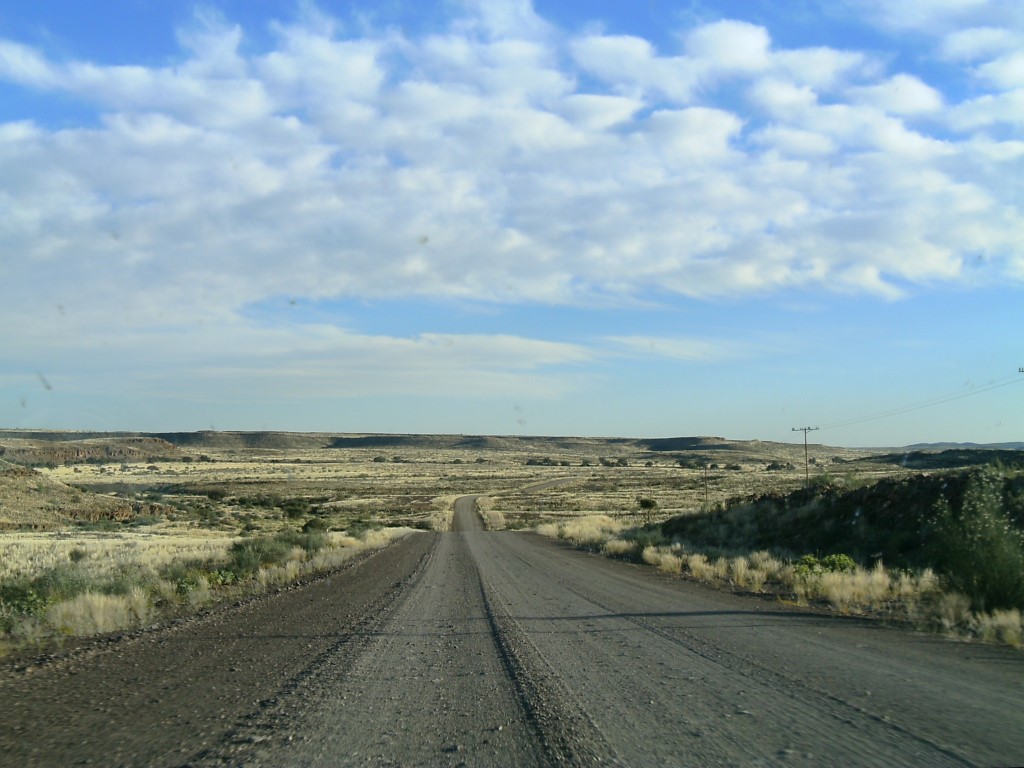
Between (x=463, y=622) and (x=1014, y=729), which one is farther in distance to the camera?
(x=463, y=622)

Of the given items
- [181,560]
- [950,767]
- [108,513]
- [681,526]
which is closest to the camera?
[950,767]

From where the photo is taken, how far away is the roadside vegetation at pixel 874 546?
13938 millimetres

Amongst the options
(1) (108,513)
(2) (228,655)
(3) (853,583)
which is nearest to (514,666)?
(2) (228,655)

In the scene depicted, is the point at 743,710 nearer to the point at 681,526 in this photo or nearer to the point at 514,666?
the point at 514,666

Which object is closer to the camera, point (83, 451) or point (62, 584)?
point (62, 584)

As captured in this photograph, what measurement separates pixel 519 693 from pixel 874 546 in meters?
22.7

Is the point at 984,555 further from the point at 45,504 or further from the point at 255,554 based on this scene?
the point at 45,504

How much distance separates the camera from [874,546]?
2759cm

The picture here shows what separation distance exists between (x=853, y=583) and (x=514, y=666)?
1117 centimetres

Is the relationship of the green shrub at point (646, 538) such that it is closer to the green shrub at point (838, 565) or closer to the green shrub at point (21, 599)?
the green shrub at point (838, 565)

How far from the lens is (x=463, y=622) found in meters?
Result: 14.3


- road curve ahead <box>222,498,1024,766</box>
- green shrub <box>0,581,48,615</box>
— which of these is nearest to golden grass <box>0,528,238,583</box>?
green shrub <box>0,581,48,615</box>

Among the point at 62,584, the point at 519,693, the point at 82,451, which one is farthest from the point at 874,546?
the point at 82,451

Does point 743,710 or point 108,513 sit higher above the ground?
point 743,710
